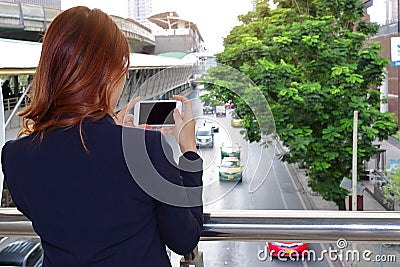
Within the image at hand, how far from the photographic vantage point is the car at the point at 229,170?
2.31ft

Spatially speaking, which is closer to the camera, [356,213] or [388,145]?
[356,213]

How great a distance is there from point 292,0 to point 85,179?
116 inches

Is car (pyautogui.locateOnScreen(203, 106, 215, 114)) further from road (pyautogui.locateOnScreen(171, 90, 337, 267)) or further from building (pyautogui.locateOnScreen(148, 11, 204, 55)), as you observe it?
building (pyautogui.locateOnScreen(148, 11, 204, 55))

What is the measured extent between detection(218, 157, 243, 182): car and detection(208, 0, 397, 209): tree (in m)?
1.96

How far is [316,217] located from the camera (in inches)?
23.1

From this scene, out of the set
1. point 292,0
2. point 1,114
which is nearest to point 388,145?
point 292,0

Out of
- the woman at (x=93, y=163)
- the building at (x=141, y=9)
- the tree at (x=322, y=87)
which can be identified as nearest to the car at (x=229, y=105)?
the woman at (x=93, y=163)

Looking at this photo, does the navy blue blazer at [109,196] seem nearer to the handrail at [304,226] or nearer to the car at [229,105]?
the handrail at [304,226]

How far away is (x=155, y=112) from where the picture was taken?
600mm

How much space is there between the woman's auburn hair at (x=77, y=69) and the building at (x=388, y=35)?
8.54ft

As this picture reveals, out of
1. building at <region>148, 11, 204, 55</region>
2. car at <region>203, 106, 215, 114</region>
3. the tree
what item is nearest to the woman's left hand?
car at <region>203, 106, 215, 114</region>

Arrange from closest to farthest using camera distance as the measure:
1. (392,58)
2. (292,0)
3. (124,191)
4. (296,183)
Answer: (124,191), (296,183), (392,58), (292,0)

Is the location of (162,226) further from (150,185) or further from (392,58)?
(392,58)

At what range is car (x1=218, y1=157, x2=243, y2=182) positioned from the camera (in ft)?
2.31
